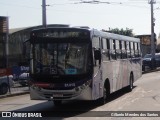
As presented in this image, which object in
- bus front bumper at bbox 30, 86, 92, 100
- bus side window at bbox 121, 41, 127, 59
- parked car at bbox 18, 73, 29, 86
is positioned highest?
bus side window at bbox 121, 41, 127, 59

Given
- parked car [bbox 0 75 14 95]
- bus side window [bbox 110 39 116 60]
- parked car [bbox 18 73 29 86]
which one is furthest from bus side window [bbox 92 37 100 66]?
parked car [bbox 18 73 29 86]

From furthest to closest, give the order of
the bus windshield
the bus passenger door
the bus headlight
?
1. the bus passenger door
2. the bus windshield
3. the bus headlight

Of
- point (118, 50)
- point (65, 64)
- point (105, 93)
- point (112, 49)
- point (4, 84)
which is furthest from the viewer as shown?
point (4, 84)

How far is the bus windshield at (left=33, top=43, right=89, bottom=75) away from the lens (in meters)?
14.7

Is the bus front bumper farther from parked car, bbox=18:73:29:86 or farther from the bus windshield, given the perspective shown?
parked car, bbox=18:73:29:86

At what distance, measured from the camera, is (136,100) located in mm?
18078

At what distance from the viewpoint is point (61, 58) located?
14.8m

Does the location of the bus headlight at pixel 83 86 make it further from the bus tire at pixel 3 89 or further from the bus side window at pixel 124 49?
the bus tire at pixel 3 89

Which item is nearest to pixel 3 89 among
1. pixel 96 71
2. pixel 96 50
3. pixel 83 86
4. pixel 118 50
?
pixel 118 50

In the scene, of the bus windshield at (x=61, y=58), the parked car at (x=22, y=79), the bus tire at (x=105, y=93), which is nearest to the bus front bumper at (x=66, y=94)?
the bus windshield at (x=61, y=58)

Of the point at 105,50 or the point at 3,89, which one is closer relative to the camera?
the point at 105,50

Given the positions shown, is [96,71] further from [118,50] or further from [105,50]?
[118,50]

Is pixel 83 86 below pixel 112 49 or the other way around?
below

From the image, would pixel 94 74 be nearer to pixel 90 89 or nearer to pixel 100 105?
pixel 90 89
